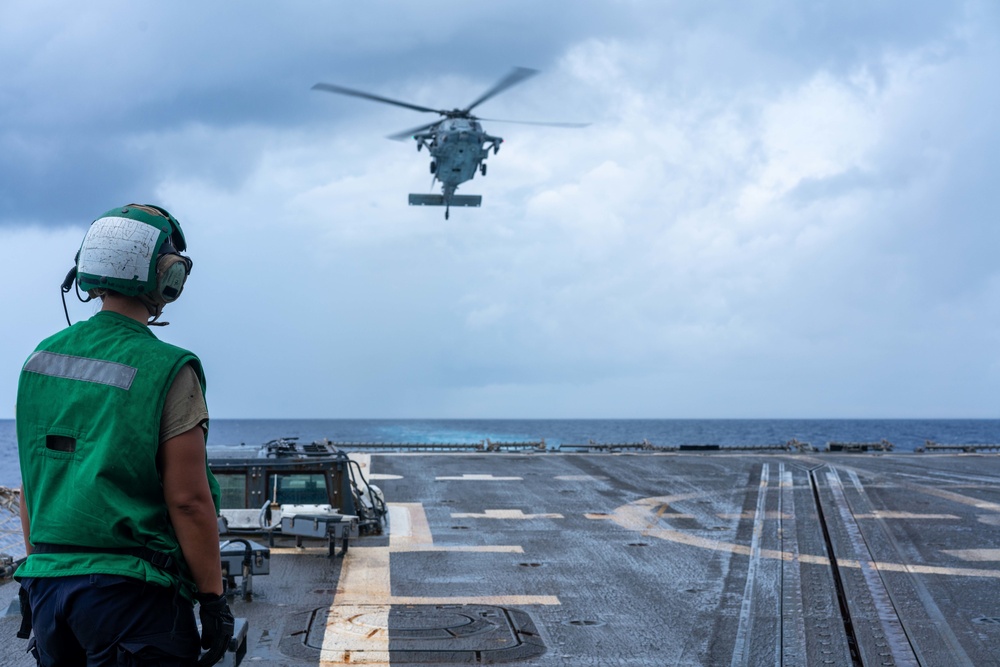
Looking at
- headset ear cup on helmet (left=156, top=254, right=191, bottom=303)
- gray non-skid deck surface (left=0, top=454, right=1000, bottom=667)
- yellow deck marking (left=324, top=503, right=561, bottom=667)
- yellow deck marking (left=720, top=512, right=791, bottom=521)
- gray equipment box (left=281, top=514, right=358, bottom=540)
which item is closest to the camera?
headset ear cup on helmet (left=156, top=254, right=191, bottom=303)

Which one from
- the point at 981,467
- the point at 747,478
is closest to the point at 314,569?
the point at 747,478

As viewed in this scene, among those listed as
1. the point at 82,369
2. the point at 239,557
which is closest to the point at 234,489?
the point at 239,557

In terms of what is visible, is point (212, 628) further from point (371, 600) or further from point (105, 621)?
point (371, 600)

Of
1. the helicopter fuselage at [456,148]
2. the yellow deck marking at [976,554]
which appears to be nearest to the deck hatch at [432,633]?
the yellow deck marking at [976,554]

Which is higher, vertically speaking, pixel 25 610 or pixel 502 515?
pixel 25 610

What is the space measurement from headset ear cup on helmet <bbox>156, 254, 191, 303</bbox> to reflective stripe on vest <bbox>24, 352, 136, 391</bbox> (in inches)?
16.8

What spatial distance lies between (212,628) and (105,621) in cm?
41

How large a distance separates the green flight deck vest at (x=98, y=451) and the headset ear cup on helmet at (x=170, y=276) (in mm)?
271

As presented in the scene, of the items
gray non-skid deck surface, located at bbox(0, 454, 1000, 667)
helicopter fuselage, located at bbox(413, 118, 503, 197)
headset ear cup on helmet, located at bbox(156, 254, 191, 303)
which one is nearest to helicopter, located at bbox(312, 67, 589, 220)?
helicopter fuselage, located at bbox(413, 118, 503, 197)

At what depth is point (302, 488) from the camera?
1531 centimetres

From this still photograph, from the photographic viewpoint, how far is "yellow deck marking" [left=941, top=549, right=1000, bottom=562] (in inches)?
558

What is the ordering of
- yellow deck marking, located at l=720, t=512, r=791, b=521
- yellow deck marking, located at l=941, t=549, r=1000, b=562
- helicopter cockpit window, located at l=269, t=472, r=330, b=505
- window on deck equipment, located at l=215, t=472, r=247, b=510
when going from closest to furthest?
yellow deck marking, located at l=941, t=549, r=1000, b=562 < window on deck equipment, located at l=215, t=472, r=247, b=510 < helicopter cockpit window, located at l=269, t=472, r=330, b=505 < yellow deck marking, located at l=720, t=512, r=791, b=521

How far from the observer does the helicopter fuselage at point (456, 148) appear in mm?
32875

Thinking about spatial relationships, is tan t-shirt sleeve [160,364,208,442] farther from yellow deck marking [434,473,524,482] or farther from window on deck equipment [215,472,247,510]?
yellow deck marking [434,473,524,482]
